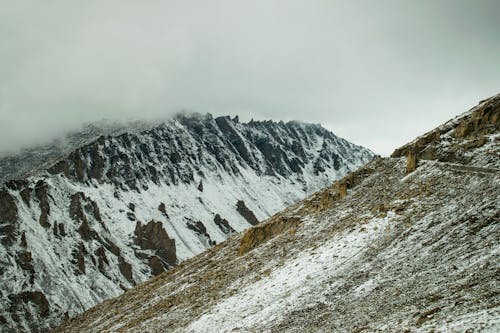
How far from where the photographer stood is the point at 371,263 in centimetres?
3100

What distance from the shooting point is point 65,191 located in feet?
654

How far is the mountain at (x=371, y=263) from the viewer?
896 inches

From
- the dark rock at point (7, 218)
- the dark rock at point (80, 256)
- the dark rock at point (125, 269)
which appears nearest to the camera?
the dark rock at point (7, 218)

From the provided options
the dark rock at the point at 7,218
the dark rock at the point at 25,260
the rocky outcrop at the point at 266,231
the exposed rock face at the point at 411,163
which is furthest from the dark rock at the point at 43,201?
the exposed rock face at the point at 411,163

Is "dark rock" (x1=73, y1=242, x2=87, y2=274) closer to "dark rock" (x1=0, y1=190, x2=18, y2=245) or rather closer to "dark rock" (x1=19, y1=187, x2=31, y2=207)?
"dark rock" (x1=0, y1=190, x2=18, y2=245)

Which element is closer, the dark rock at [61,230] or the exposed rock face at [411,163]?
the exposed rock face at [411,163]

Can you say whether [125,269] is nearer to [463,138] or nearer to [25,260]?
[25,260]

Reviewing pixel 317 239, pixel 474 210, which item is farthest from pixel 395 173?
pixel 474 210

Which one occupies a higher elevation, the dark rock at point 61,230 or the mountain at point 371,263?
the dark rock at point 61,230

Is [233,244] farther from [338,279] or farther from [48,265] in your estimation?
[48,265]

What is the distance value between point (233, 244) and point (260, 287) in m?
24.3

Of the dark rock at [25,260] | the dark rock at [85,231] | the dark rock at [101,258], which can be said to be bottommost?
the dark rock at [101,258]

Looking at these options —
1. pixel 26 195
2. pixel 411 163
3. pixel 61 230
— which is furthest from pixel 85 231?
pixel 411 163

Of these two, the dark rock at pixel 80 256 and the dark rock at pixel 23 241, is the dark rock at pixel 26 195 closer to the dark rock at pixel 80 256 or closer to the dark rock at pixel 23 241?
the dark rock at pixel 23 241
